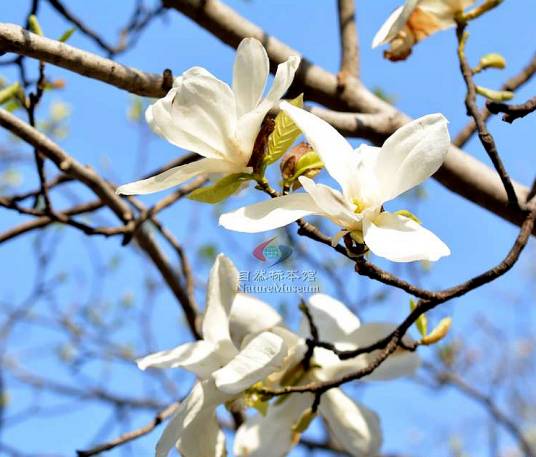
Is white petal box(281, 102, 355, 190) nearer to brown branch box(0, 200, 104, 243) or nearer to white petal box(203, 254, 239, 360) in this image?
white petal box(203, 254, 239, 360)

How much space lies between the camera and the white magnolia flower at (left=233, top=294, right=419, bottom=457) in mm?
994

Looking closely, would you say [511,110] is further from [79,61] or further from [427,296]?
[79,61]

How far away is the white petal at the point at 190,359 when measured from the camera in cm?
85

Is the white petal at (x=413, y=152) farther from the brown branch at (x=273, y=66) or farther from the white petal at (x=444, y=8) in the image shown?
the white petal at (x=444, y=8)

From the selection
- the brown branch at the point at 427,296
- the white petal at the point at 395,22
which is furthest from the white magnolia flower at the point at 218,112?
the white petal at the point at 395,22

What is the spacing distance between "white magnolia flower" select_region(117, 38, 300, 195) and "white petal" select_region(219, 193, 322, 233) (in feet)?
0.29

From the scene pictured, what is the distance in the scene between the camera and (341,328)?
104cm

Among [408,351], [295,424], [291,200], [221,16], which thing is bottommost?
[295,424]

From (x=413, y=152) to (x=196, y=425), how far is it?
43cm

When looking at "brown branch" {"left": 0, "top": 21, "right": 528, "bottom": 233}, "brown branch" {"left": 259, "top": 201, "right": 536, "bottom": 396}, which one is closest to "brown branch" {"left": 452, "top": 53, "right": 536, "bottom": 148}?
"brown branch" {"left": 0, "top": 21, "right": 528, "bottom": 233}

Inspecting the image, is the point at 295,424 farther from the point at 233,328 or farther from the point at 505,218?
the point at 505,218

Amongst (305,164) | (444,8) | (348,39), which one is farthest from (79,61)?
(348,39)

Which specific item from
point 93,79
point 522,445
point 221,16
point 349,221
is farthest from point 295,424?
point 522,445

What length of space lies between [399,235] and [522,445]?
2.07 meters
